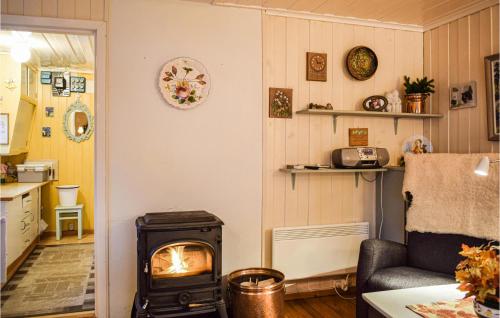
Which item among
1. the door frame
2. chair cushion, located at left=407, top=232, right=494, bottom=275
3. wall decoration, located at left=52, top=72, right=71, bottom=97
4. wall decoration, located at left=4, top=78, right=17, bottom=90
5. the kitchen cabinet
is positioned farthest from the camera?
wall decoration, located at left=52, top=72, right=71, bottom=97

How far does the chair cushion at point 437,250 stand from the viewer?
238 cm

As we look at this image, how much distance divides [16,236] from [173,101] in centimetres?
240

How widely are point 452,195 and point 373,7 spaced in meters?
1.53

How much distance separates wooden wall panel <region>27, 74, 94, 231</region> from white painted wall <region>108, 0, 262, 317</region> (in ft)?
10.2

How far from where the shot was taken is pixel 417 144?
329 centimetres

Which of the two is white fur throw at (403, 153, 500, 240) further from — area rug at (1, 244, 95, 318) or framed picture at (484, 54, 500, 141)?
area rug at (1, 244, 95, 318)

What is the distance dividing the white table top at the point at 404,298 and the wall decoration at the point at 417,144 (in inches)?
65.3

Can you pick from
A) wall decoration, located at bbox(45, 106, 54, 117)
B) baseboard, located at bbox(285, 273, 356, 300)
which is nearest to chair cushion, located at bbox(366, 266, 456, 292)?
baseboard, located at bbox(285, 273, 356, 300)

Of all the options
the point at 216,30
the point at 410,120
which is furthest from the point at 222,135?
the point at 410,120

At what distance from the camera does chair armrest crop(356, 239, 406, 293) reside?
2.42m

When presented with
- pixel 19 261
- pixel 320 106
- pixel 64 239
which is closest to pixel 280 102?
pixel 320 106

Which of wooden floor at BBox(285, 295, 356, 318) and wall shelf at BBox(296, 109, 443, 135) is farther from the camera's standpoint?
wall shelf at BBox(296, 109, 443, 135)

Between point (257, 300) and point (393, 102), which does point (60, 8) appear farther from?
point (393, 102)

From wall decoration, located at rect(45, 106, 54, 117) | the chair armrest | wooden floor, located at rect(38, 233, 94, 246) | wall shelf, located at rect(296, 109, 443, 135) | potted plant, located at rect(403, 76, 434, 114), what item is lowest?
wooden floor, located at rect(38, 233, 94, 246)
